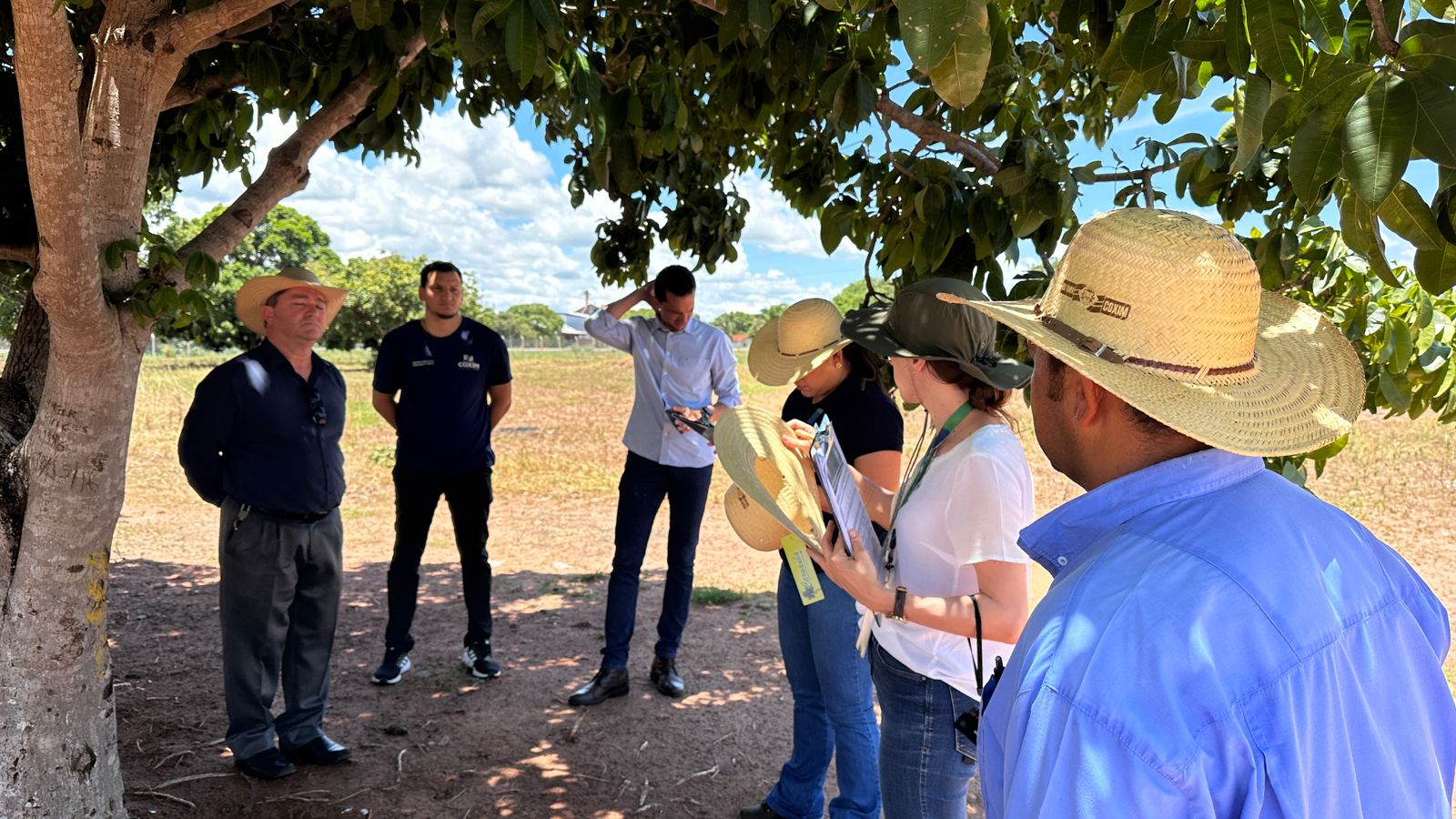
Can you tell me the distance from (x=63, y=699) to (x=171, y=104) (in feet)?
6.79

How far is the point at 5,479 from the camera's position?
113 inches

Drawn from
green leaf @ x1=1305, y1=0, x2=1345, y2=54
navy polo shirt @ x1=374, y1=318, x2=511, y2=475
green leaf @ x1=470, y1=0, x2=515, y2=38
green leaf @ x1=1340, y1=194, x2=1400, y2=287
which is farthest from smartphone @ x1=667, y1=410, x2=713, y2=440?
green leaf @ x1=1305, y1=0, x2=1345, y2=54

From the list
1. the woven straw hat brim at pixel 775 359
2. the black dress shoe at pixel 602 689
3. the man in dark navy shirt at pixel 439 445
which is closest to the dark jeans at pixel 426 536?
the man in dark navy shirt at pixel 439 445

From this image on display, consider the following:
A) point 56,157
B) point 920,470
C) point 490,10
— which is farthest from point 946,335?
point 56,157

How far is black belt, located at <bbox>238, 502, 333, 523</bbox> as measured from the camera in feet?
12.0

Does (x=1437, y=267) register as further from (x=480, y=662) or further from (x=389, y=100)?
(x=480, y=662)

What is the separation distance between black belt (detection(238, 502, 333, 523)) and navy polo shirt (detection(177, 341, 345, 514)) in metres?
0.02

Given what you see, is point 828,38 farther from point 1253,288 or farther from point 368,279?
point 368,279

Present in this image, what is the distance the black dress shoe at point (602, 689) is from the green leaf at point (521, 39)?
354 centimetres

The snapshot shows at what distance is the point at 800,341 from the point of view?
3.16m

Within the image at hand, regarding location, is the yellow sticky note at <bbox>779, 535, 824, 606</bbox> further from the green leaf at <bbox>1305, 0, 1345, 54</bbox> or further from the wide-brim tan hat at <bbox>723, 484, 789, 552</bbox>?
the green leaf at <bbox>1305, 0, 1345, 54</bbox>

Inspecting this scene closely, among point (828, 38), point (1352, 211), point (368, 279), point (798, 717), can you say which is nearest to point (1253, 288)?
point (1352, 211)

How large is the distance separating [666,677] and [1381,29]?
4.21 metres

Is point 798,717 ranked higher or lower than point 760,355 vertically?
lower
